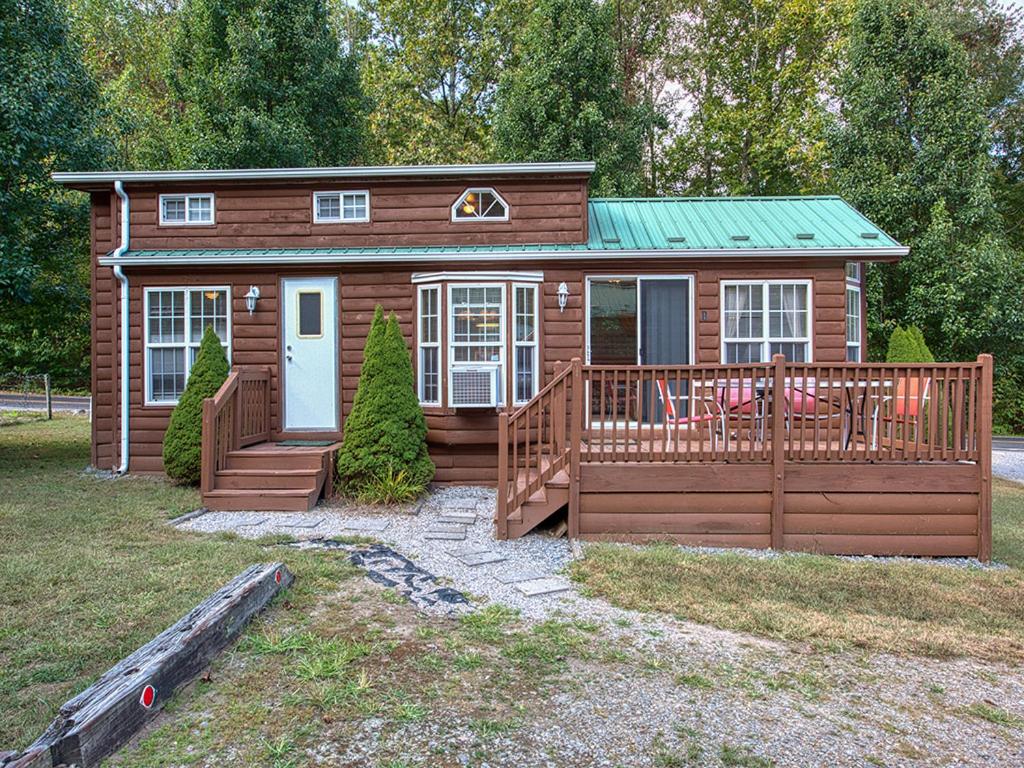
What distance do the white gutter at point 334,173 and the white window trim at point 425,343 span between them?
1.59 m

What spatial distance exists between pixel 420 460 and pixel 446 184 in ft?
12.5

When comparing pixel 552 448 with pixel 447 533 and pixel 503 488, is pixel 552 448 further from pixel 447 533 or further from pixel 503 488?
pixel 447 533

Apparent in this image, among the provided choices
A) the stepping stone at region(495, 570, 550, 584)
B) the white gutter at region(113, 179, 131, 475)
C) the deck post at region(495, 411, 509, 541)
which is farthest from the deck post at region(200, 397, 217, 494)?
the stepping stone at region(495, 570, 550, 584)

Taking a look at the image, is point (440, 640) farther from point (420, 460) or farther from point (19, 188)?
point (19, 188)

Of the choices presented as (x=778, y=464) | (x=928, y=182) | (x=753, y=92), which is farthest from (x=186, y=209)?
(x=753, y=92)

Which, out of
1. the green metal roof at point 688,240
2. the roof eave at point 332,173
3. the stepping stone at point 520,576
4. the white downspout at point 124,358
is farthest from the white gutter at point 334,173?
the stepping stone at point 520,576

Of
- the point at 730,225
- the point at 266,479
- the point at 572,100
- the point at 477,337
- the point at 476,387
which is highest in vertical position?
the point at 572,100

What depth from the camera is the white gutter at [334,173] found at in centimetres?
824

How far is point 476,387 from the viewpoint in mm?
7637

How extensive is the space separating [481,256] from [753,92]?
→ 15379 millimetres

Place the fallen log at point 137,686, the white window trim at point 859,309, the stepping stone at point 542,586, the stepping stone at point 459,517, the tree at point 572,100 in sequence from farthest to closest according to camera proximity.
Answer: the tree at point 572,100 → the white window trim at point 859,309 → the stepping stone at point 459,517 → the stepping stone at point 542,586 → the fallen log at point 137,686

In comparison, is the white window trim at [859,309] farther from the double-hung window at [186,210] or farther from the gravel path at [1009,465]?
the double-hung window at [186,210]

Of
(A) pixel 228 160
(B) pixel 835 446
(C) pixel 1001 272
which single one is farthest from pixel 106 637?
(C) pixel 1001 272

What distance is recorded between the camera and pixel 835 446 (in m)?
5.60
